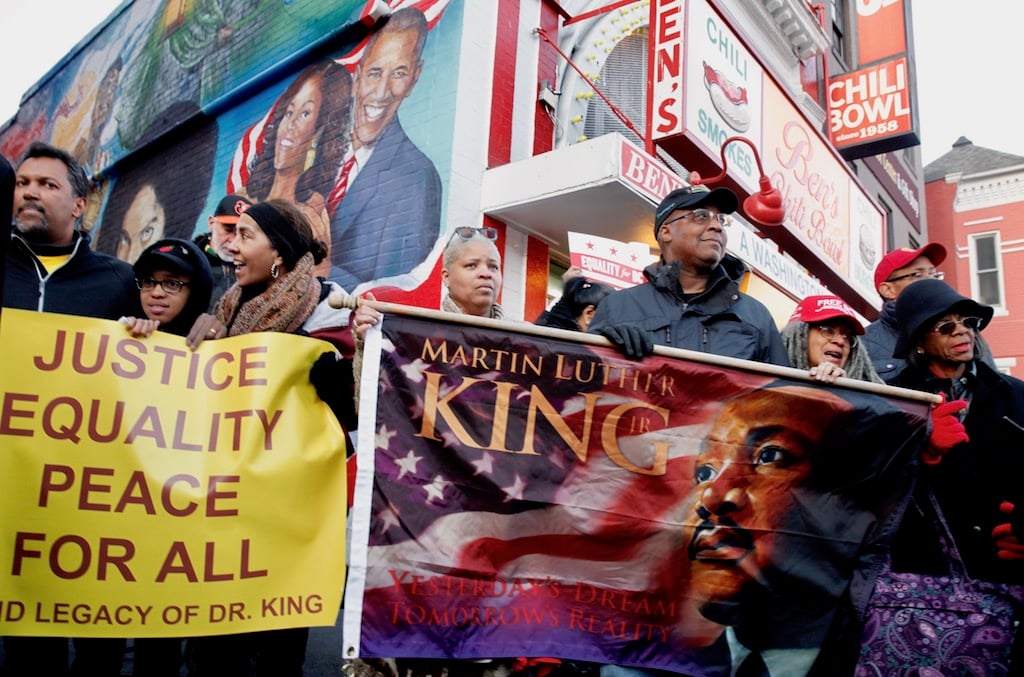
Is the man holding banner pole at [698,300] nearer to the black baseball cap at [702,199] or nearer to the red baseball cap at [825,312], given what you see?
the black baseball cap at [702,199]

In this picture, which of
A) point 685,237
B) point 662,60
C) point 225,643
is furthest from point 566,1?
point 225,643

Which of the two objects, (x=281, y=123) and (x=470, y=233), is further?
(x=281, y=123)

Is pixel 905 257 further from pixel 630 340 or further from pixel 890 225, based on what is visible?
pixel 890 225

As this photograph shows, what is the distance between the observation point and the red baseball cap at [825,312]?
10.8 feet

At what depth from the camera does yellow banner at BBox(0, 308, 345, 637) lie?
97.3 inches

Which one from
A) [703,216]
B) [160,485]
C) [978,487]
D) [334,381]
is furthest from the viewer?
[703,216]

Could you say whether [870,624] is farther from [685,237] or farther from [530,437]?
[685,237]

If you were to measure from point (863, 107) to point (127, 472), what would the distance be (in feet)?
47.3

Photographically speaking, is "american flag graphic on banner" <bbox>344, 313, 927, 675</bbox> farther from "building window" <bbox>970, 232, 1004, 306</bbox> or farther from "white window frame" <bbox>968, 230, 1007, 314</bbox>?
"building window" <bbox>970, 232, 1004, 306</bbox>

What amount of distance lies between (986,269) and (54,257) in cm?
2587

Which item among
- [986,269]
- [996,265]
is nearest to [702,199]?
[996,265]

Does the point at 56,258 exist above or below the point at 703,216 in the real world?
below

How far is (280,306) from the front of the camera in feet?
9.75

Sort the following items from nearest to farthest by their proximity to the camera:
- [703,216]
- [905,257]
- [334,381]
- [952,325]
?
[334,381] < [952,325] < [703,216] < [905,257]
